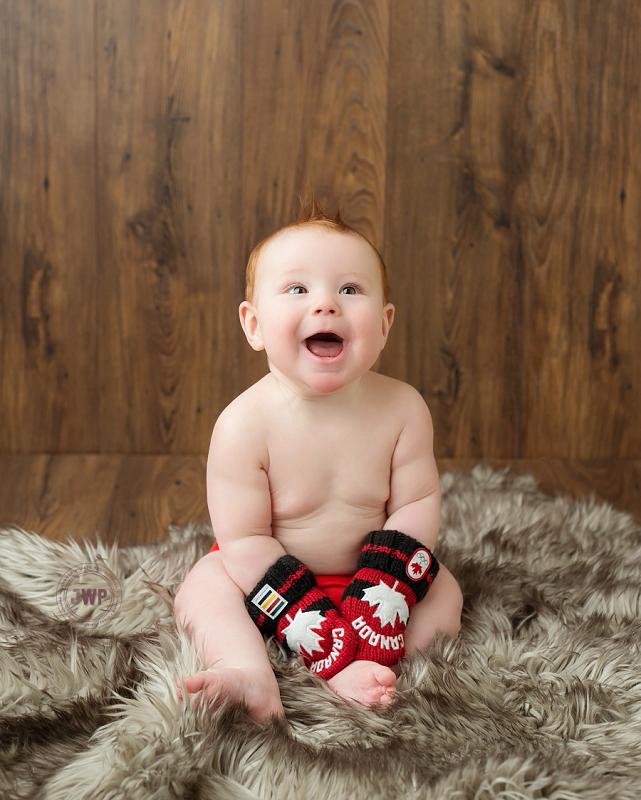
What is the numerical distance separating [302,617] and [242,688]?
0.12 m

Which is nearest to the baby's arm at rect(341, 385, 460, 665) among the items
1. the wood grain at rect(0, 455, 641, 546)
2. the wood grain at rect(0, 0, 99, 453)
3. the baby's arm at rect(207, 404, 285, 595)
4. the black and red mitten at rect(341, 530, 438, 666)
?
the black and red mitten at rect(341, 530, 438, 666)

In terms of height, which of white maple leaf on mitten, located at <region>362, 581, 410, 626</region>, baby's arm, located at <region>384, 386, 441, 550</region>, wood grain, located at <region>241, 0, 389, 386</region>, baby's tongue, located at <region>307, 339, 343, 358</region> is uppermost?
wood grain, located at <region>241, 0, 389, 386</region>

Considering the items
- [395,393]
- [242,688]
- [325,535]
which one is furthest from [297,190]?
[242,688]

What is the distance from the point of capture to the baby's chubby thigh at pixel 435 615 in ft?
2.84

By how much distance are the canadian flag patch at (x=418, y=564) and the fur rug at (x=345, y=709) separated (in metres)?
0.08

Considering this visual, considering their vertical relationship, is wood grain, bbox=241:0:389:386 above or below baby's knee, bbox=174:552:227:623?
above

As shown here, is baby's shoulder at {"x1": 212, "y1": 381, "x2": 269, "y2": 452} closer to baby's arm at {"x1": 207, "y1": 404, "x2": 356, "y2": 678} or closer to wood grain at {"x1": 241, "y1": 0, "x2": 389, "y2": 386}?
baby's arm at {"x1": 207, "y1": 404, "x2": 356, "y2": 678}

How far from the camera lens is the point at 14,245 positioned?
1601 mm

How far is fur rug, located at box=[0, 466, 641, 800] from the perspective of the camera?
0.63 meters

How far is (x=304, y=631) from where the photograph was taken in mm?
837

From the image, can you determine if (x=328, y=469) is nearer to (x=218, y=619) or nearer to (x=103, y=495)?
(x=218, y=619)

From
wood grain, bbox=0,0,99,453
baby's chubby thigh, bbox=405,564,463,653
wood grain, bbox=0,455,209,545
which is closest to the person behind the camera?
baby's chubby thigh, bbox=405,564,463,653

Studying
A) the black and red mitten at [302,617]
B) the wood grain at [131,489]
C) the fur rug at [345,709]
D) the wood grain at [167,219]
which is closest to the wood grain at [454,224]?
the wood grain at [131,489]

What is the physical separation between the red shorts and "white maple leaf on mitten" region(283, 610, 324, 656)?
2.6 inches
